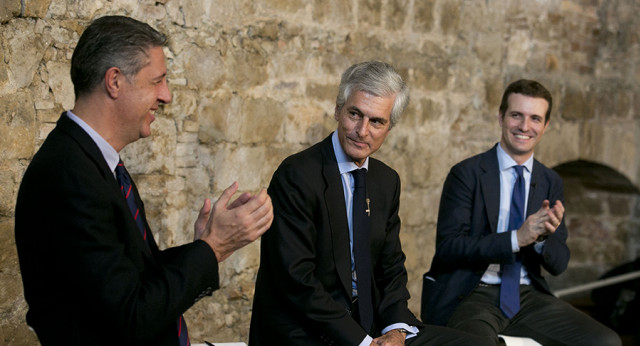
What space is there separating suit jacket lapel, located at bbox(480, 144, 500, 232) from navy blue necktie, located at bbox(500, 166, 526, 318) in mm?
91

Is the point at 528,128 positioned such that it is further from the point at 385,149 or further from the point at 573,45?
the point at 573,45

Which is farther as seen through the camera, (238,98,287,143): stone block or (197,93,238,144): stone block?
(238,98,287,143): stone block

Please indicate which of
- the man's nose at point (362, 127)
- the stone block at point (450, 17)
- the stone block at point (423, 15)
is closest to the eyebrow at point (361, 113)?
the man's nose at point (362, 127)

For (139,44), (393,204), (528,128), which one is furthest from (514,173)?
(139,44)

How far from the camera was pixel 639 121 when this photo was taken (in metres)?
6.18

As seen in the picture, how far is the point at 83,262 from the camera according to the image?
1.83m

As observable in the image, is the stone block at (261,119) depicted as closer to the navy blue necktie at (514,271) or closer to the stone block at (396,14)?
A: the stone block at (396,14)

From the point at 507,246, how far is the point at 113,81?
191 centimetres

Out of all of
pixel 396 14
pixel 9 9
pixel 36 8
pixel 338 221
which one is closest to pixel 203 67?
pixel 36 8

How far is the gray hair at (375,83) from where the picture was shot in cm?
275

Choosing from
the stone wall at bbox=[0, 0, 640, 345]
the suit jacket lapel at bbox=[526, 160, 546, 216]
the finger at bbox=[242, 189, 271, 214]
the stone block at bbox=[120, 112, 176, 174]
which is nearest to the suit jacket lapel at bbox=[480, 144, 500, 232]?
the suit jacket lapel at bbox=[526, 160, 546, 216]

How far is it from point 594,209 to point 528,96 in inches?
139

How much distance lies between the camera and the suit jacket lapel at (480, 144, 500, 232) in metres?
3.41

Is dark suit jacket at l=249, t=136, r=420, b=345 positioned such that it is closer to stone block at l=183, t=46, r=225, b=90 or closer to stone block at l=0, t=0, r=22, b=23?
stone block at l=183, t=46, r=225, b=90
